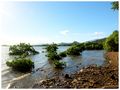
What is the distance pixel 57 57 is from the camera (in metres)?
26.3

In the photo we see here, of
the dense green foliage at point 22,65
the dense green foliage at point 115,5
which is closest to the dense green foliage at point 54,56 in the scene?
the dense green foliage at point 22,65

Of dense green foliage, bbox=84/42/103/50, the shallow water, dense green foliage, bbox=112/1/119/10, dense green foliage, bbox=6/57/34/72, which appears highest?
dense green foliage, bbox=112/1/119/10

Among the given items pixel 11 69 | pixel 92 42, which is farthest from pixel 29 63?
pixel 92 42

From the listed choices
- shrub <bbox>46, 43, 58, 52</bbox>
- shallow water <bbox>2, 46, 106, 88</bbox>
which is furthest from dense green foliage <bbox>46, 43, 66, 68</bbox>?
shallow water <bbox>2, 46, 106, 88</bbox>

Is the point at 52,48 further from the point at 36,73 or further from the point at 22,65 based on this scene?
the point at 36,73

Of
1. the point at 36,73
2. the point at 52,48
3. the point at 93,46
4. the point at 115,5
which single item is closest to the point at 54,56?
the point at 52,48

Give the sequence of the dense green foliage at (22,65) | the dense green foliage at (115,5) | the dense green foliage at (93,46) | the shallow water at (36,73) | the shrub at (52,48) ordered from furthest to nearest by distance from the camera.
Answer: the dense green foliage at (93,46) → the shrub at (52,48) → the dense green foliage at (22,65) → the dense green foliage at (115,5) → the shallow water at (36,73)

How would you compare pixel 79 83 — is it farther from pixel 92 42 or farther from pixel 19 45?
pixel 92 42

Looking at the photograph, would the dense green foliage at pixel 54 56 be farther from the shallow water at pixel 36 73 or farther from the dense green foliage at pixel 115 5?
the dense green foliage at pixel 115 5

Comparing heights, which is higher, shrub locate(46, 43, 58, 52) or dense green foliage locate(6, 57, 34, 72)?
shrub locate(46, 43, 58, 52)

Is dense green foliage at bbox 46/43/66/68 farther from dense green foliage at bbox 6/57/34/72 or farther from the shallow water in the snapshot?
dense green foliage at bbox 6/57/34/72

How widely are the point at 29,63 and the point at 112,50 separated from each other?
17.1 meters

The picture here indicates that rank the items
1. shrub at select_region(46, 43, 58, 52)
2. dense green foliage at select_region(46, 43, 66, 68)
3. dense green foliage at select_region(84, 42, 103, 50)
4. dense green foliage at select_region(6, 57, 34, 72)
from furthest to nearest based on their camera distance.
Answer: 1. dense green foliage at select_region(84, 42, 103, 50)
2. shrub at select_region(46, 43, 58, 52)
3. dense green foliage at select_region(46, 43, 66, 68)
4. dense green foliage at select_region(6, 57, 34, 72)

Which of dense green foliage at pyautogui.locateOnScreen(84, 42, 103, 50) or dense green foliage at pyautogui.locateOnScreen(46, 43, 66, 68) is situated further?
dense green foliage at pyautogui.locateOnScreen(84, 42, 103, 50)
